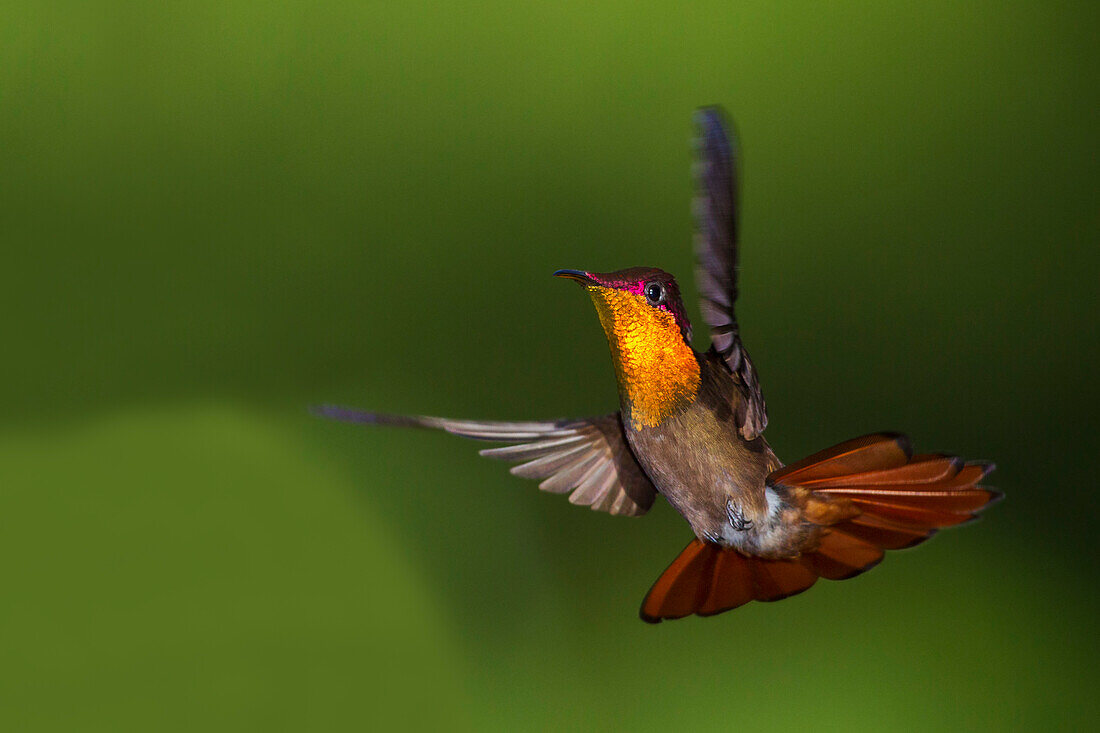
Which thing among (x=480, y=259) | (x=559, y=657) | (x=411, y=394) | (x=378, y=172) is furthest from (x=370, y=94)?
(x=559, y=657)

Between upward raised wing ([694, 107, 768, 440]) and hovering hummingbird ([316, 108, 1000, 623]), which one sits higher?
upward raised wing ([694, 107, 768, 440])

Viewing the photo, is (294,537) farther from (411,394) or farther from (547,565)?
(547,565)

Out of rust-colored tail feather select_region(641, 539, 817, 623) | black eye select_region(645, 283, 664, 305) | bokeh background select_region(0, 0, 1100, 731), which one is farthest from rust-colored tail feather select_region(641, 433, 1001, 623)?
bokeh background select_region(0, 0, 1100, 731)

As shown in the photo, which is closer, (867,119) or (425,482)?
(867,119)

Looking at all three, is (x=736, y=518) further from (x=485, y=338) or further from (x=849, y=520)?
(x=485, y=338)

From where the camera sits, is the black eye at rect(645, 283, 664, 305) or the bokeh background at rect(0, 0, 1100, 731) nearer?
the black eye at rect(645, 283, 664, 305)

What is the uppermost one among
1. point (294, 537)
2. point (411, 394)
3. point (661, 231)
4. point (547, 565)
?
point (661, 231)

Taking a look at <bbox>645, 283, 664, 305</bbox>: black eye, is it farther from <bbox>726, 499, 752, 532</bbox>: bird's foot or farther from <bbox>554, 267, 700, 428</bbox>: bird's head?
<bbox>726, 499, 752, 532</bbox>: bird's foot

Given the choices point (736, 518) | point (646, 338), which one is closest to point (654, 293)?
point (646, 338)
